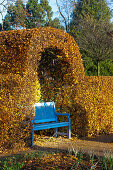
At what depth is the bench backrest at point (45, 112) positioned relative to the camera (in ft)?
23.2

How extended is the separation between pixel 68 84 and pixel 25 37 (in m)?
2.10

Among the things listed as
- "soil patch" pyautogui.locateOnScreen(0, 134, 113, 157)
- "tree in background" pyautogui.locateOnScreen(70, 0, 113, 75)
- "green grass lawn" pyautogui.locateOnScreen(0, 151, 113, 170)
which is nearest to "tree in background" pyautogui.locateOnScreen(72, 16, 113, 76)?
"tree in background" pyautogui.locateOnScreen(70, 0, 113, 75)

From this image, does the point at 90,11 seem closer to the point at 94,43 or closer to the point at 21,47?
the point at 94,43

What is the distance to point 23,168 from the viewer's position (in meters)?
3.84

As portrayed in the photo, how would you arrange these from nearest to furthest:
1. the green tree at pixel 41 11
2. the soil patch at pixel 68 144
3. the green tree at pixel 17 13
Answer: the soil patch at pixel 68 144
the green tree at pixel 17 13
the green tree at pixel 41 11

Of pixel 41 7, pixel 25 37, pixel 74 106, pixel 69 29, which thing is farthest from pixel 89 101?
pixel 41 7

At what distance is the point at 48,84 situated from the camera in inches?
324

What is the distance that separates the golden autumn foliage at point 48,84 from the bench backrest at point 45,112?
300 mm

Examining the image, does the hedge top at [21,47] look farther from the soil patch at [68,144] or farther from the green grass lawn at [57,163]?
the green grass lawn at [57,163]

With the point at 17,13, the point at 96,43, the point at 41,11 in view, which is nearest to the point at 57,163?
the point at 17,13

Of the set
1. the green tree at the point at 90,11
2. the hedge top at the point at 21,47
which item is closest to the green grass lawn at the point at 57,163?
the hedge top at the point at 21,47

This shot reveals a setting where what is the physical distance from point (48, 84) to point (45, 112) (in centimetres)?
126

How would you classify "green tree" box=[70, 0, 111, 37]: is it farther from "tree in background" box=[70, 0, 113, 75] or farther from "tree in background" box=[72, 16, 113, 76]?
"tree in background" box=[72, 16, 113, 76]

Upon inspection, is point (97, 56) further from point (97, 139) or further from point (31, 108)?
point (31, 108)
